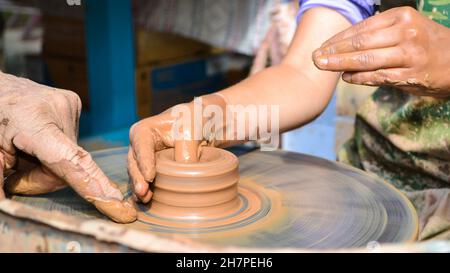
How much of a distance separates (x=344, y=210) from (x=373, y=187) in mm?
176

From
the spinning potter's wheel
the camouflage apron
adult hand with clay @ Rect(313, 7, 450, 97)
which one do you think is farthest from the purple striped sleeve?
adult hand with clay @ Rect(313, 7, 450, 97)

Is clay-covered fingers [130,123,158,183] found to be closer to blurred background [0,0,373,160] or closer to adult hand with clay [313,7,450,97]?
adult hand with clay [313,7,450,97]

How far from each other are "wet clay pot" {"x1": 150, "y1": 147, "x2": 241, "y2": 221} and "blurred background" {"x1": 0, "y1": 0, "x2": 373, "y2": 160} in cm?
130

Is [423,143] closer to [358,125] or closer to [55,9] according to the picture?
[358,125]

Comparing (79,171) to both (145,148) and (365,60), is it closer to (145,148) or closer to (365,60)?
(145,148)

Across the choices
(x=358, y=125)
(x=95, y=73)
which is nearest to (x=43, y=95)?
(x=358, y=125)

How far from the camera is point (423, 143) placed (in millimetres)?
1539

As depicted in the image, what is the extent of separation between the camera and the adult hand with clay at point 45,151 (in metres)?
1.17

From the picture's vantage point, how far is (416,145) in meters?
1.56

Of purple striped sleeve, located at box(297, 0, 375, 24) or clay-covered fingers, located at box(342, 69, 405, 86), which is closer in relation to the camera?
clay-covered fingers, located at box(342, 69, 405, 86)

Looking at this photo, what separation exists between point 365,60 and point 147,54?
237cm

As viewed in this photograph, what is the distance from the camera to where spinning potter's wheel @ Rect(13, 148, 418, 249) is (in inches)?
45.9

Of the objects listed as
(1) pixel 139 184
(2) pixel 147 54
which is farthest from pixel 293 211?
(2) pixel 147 54
